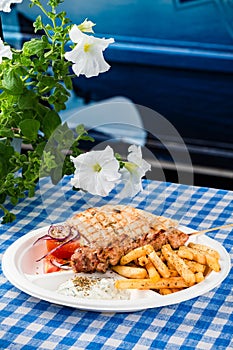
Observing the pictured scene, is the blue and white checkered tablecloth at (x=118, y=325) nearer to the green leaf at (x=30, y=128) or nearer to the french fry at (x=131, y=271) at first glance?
the french fry at (x=131, y=271)

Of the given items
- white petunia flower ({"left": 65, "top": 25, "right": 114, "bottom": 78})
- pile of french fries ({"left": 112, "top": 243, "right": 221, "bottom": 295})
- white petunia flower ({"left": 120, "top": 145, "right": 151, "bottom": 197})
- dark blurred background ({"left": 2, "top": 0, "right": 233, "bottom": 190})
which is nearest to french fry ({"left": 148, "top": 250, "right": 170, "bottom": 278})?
pile of french fries ({"left": 112, "top": 243, "right": 221, "bottom": 295})

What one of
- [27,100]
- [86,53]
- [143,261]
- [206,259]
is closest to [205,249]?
[206,259]

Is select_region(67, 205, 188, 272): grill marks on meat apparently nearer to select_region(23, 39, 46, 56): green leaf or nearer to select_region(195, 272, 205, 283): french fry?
select_region(195, 272, 205, 283): french fry

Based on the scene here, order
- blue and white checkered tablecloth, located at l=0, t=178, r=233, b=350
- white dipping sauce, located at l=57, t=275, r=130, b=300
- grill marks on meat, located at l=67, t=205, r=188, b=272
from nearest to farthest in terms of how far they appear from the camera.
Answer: blue and white checkered tablecloth, located at l=0, t=178, r=233, b=350 → white dipping sauce, located at l=57, t=275, r=130, b=300 → grill marks on meat, located at l=67, t=205, r=188, b=272

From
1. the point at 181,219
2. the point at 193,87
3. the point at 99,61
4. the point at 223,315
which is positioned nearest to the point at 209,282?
the point at 223,315

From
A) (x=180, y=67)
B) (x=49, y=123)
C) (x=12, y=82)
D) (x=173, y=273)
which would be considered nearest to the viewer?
(x=173, y=273)

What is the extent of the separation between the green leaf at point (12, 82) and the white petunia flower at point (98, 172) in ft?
1.18

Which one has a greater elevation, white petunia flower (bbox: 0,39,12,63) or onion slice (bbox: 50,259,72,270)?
white petunia flower (bbox: 0,39,12,63)

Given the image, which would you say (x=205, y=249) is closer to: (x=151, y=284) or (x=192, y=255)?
(x=192, y=255)

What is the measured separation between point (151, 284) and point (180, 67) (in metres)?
2.55

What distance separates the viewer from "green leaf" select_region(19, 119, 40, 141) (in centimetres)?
187

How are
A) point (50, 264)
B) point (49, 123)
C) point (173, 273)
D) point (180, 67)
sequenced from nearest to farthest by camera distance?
point (173, 273)
point (50, 264)
point (49, 123)
point (180, 67)

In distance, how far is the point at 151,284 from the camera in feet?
4.82

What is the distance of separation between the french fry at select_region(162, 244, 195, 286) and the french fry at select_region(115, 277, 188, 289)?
0.01m
